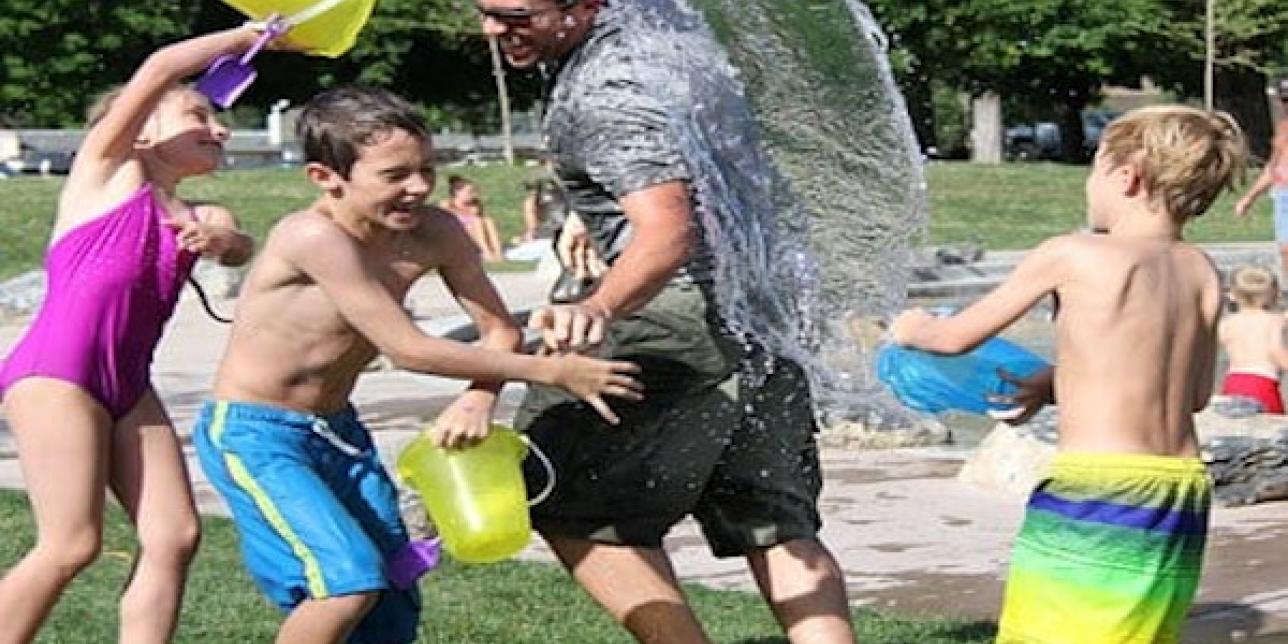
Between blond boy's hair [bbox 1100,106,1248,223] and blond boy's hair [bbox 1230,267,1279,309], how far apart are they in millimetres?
6216

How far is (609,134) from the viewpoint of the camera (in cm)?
463

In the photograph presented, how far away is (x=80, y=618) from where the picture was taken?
6270 mm

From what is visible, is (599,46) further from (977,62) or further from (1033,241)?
(977,62)

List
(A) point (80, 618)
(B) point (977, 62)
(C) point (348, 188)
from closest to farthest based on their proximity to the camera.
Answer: (C) point (348, 188) → (A) point (80, 618) → (B) point (977, 62)

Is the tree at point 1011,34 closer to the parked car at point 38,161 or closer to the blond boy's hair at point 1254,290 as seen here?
the parked car at point 38,161

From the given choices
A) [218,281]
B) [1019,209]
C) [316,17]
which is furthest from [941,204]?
[316,17]

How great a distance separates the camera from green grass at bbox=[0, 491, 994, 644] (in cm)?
603

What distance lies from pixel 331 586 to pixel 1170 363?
62.8 inches

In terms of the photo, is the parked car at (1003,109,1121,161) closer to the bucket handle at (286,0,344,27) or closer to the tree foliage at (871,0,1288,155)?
the tree foliage at (871,0,1288,155)

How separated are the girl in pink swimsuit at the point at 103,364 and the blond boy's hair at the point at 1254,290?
6444mm

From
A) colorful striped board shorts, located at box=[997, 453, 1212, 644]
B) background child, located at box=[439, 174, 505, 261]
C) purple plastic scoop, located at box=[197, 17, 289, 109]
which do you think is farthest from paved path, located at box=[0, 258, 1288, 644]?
background child, located at box=[439, 174, 505, 261]

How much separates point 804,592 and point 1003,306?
849mm

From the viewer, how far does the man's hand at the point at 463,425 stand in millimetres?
4707

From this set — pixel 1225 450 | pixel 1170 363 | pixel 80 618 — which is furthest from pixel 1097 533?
pixel 1225 450
